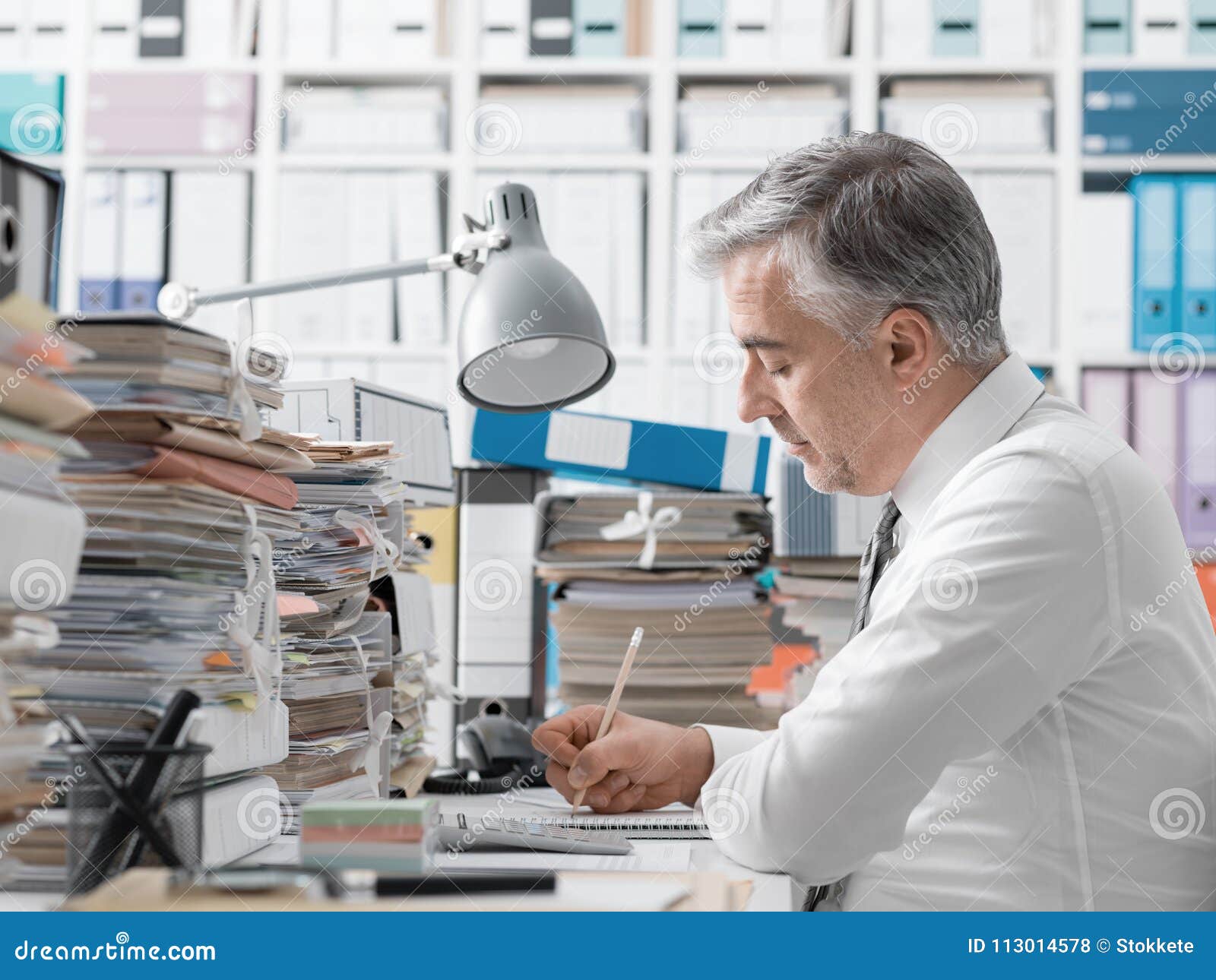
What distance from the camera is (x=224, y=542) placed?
2.56ft

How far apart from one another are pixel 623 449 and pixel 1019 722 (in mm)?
1009

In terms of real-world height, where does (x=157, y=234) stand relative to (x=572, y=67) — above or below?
below

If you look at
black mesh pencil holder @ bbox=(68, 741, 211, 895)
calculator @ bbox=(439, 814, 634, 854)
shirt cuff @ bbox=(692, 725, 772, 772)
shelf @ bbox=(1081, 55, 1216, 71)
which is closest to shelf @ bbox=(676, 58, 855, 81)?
shelf @ bbox=(1081, 55, 1216, 71)

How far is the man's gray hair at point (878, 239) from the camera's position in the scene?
1008 mm

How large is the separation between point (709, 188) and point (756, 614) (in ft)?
4.68

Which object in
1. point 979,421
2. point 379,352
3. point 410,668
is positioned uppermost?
point 379,352

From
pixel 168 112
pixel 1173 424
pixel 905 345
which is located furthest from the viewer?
pixel 168 112

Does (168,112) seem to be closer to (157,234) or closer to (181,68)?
(181,68)

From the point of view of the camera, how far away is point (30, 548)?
50cm

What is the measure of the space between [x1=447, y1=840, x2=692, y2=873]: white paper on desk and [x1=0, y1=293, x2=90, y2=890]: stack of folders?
25cm

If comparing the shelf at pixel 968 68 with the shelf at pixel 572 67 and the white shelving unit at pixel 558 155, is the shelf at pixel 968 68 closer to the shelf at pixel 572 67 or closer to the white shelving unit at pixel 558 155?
the white shelving unit at pixel 558 155

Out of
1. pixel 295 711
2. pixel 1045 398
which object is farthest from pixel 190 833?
pixel 1045 398

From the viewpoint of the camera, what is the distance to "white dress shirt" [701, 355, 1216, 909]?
816 mm

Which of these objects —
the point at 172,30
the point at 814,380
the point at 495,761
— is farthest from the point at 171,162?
the point at 814,380
